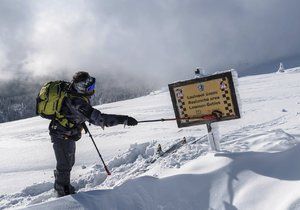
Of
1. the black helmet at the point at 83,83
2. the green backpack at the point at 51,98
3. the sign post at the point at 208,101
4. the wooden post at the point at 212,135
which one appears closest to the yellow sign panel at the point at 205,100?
the sign post at the point at 208,101

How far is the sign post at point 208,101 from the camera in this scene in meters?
7.01

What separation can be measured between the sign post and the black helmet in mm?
1759

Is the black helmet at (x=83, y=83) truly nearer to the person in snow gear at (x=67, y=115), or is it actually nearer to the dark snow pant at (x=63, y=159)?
the person in snow gear at (x=67, y=115)

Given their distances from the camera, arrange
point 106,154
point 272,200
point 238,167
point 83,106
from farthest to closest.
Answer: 1. point 106,154
2. point 83,106
3. point 238,167
4. point 272,200

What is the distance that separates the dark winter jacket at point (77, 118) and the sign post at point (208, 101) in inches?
64.3

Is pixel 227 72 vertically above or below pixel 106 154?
above

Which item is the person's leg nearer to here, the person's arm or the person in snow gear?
the person in snow gear

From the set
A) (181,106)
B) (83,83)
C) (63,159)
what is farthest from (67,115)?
(181,106)

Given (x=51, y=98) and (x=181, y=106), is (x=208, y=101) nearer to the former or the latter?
(x=181, y=106)

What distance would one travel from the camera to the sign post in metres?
7.01

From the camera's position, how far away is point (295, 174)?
16.5 ft

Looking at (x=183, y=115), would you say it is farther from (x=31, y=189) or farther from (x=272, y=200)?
(x=31, y=189)

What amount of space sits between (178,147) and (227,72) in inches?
109

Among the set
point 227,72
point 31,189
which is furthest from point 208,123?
point 31,189
